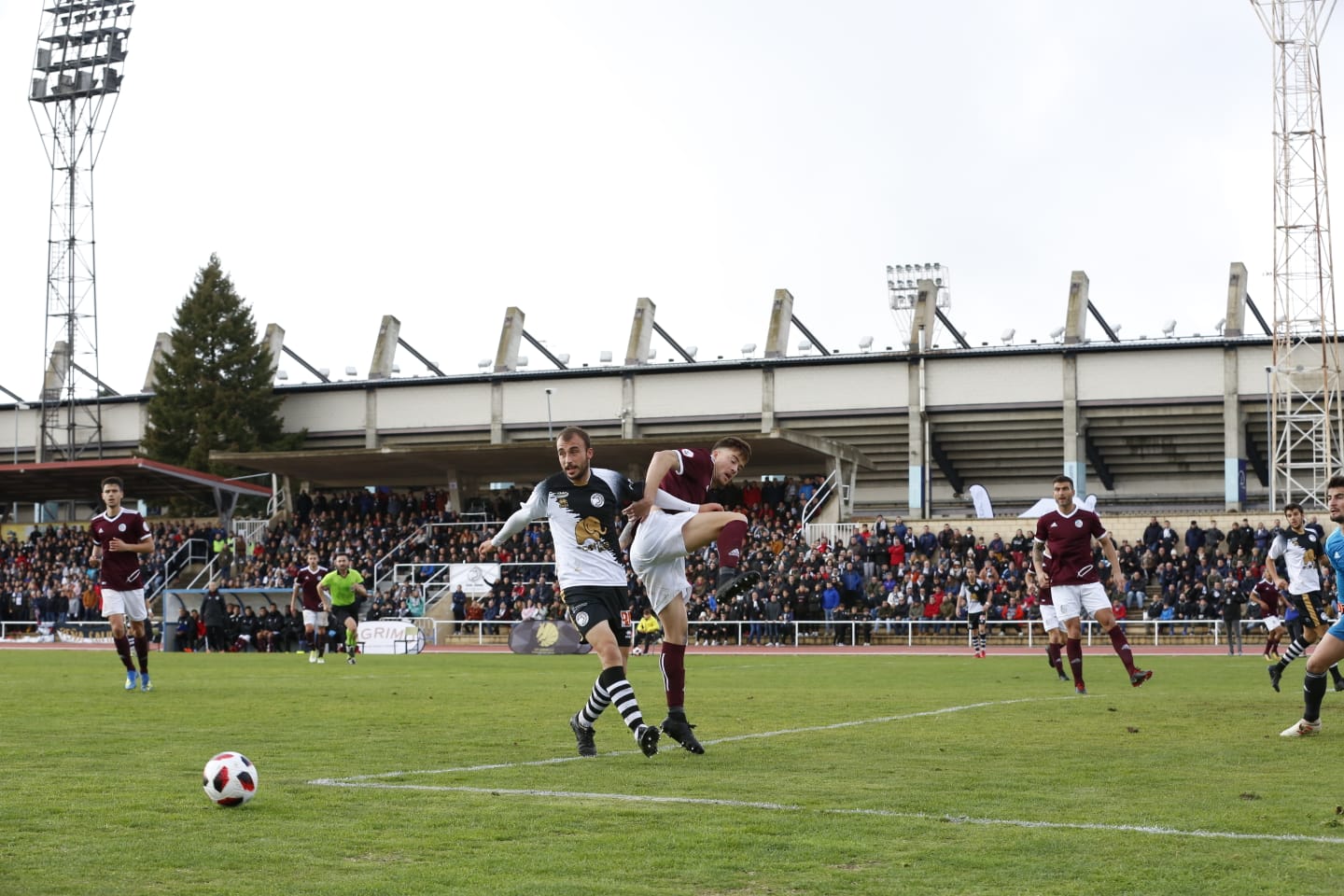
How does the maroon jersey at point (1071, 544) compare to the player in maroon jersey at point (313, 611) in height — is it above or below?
above

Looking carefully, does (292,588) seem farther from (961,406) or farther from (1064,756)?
(1064,756)

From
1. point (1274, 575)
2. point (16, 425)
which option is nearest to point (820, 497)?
point (1274, 575)

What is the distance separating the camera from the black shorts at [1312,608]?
695 inches

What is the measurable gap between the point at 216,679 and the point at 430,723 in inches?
391

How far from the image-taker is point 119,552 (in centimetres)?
1820

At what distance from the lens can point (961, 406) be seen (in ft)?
199

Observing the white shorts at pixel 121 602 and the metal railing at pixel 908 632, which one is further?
the metal railing at pixel 908 632

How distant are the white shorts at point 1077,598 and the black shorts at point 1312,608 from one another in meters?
2.29

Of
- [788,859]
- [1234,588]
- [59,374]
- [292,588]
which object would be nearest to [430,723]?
[788,859]

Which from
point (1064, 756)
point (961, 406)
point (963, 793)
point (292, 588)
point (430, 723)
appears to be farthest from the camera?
point (961, 406)

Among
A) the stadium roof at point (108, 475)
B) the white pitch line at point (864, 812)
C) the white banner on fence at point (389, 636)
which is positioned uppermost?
the stadium roof at point (108, 475)

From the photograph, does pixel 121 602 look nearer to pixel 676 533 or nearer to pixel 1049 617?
pixel 676 533

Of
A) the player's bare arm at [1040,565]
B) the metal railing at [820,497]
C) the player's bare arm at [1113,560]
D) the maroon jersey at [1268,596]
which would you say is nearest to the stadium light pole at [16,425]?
the metal railing at [820,497]

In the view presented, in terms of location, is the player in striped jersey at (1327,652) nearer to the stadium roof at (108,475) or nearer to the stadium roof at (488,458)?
the stadium roof at (488,458)
